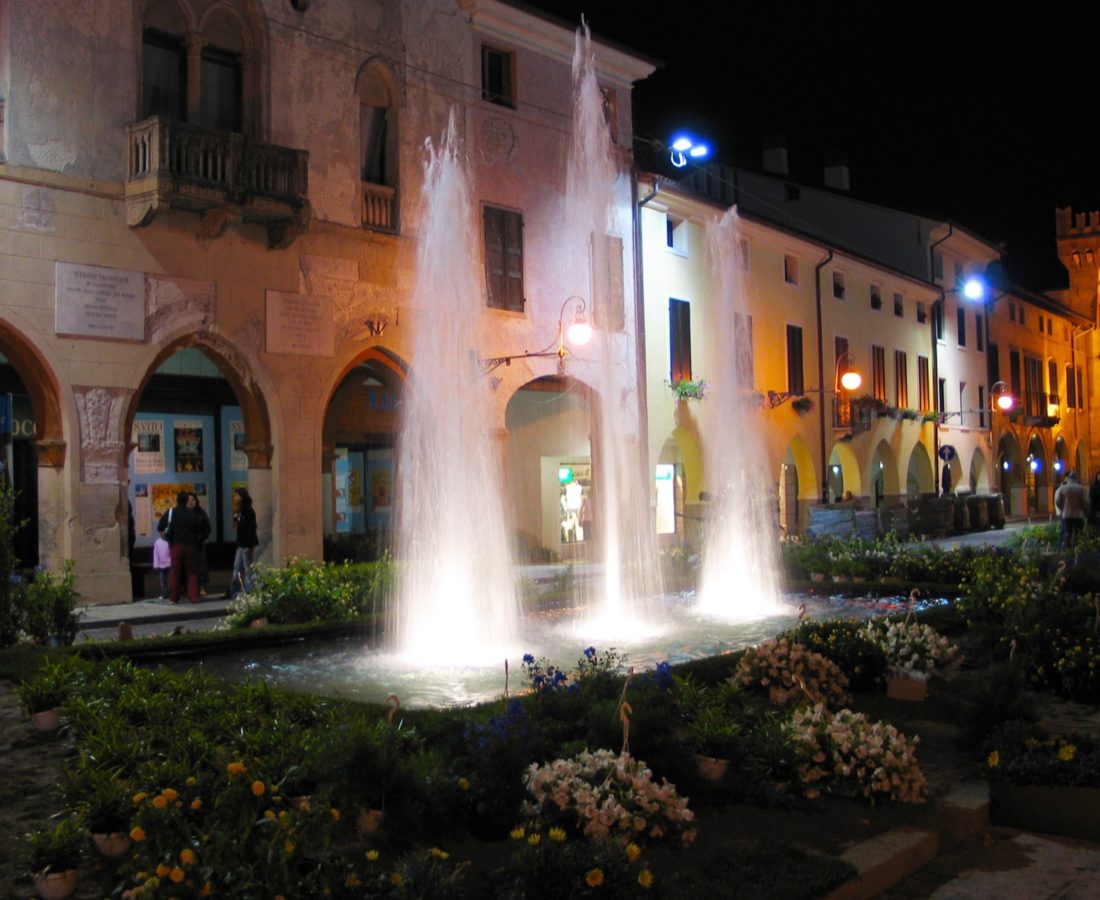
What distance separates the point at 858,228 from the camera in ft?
146

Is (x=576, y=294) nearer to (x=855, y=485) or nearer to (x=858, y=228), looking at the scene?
(x=855, y=485)

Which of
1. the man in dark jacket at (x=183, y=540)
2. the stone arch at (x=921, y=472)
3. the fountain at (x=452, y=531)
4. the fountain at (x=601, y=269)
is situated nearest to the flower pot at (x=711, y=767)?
the fountain at (x=452, y=531)

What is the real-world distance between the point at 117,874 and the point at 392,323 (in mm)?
18434

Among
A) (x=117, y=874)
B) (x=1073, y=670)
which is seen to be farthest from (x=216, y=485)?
(x=117, y=874)

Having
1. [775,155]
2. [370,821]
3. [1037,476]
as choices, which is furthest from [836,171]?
[370,821]

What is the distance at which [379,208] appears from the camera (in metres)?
22.3

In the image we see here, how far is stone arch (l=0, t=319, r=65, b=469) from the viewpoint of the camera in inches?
685

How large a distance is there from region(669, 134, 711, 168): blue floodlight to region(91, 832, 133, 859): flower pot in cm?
3003

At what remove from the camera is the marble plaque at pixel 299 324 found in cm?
2036

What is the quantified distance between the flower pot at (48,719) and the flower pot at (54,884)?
2468 mm

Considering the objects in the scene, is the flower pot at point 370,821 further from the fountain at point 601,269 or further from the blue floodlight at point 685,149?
the blue floodlight at point 685,149

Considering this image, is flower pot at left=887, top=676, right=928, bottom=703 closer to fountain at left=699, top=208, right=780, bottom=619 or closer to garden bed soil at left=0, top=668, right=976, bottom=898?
garden bed soil at left=0, top=668, right=976, bottom=898

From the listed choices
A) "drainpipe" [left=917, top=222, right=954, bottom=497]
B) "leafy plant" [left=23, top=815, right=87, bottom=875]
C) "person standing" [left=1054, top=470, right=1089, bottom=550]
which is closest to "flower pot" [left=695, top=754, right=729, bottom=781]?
"leafy plant" [left=23, top=815, right=87, bottom=875]

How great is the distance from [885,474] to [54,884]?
38610mm
